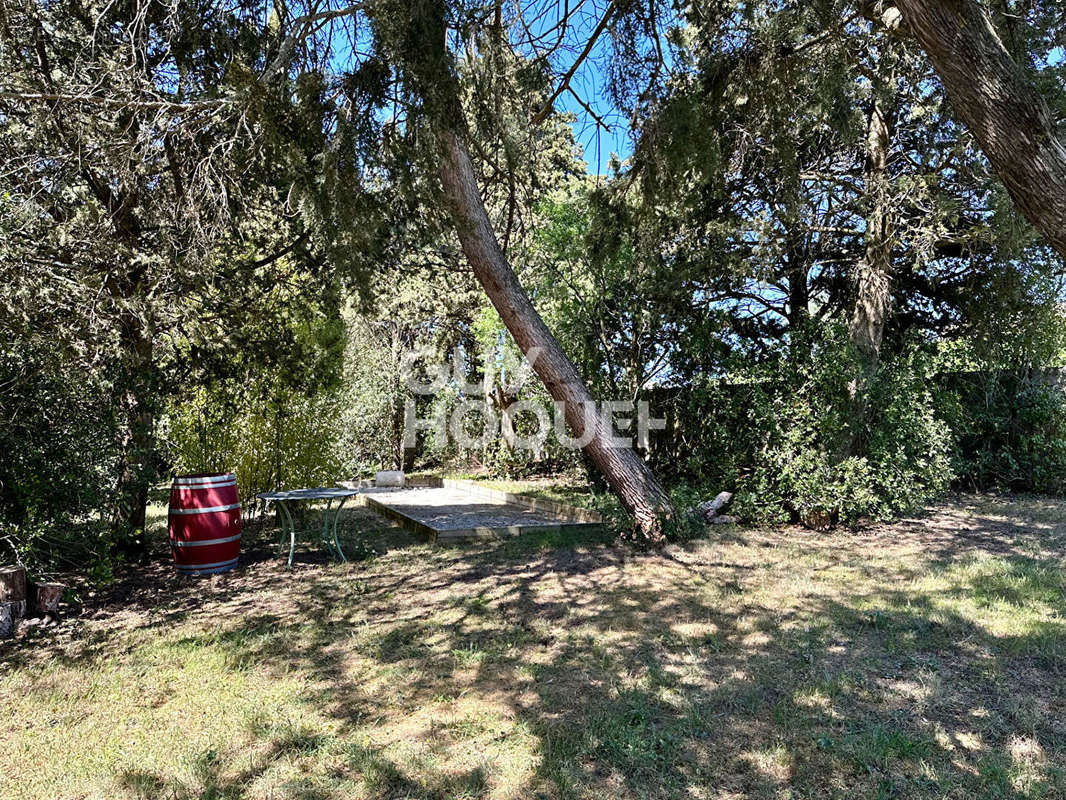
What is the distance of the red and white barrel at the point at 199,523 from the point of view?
5.70m

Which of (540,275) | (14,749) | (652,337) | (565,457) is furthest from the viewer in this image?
(565,457)

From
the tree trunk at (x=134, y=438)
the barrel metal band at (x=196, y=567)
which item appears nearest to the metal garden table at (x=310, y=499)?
the barrel metal band at (x=196, y=567)

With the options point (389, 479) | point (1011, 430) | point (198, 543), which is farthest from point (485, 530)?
point (1011, 430)

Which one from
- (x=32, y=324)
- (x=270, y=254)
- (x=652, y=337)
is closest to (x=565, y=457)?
(x=652, y=337)

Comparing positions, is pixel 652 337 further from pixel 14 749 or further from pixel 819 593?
pixel 14 749

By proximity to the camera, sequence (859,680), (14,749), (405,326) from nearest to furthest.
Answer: (14,749) < (859,680) < (405,326)

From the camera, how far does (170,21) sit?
454 centimetres

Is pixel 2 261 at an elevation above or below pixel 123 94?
below

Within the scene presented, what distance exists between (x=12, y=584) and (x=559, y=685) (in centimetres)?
386

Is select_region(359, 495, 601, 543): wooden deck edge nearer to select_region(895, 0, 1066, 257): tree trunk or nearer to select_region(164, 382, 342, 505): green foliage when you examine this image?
select_region(164, 382, 342, 505): green foliage

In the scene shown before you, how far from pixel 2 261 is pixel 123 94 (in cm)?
154

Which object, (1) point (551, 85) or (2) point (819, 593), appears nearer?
(2) point (819, 593)

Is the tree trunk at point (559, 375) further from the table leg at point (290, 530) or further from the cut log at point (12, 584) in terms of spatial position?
the cut log at point (12, 584)

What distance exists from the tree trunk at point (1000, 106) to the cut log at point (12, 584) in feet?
19.6
